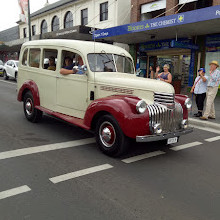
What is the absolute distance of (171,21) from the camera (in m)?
11.6

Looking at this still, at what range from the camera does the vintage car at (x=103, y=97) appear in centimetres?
431

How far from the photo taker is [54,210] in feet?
9.18

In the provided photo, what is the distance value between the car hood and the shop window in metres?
2.29

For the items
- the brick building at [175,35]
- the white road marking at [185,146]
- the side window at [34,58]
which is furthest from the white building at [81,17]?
the white road marking at [185,146]

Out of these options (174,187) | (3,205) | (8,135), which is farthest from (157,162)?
(8,135)

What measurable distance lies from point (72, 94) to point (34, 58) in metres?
2.01

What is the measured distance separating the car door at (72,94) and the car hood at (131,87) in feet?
1.34

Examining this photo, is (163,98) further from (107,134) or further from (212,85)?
(212,85)

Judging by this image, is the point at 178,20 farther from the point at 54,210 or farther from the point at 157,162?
the point at 54,210

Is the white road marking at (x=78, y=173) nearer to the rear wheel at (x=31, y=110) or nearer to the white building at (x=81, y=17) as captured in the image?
the rear wheel at (x=31, y=110)

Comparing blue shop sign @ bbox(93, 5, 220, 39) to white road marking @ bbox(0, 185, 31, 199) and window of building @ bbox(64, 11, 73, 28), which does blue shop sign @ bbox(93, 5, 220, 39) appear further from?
window of building @ bbox(64, 11, 73, 28)

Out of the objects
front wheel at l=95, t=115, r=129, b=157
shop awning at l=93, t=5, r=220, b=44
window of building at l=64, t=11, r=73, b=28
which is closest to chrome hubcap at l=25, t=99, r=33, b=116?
front wheel at l=95, t=115, r=129, b=157

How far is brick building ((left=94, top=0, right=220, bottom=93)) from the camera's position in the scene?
11336 millimetres

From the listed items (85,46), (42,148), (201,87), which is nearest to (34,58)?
(85,46)
